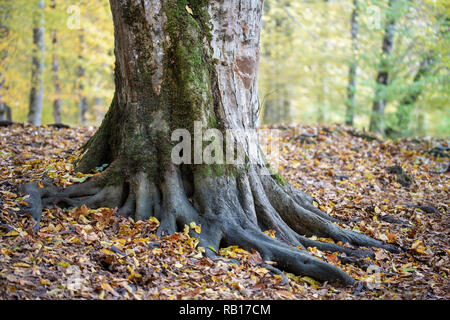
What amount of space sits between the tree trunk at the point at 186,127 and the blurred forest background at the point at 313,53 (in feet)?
15.1

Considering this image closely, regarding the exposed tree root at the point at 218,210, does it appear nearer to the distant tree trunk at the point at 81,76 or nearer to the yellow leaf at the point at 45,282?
the yellow leaf at the point at 45,282

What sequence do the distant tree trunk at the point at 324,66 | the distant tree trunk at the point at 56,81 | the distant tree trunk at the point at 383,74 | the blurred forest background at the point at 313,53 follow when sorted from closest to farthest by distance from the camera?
1. the blurred forest background at the point at 313,53
2. the distant tree trunk at the point at 383,74
3. the distant tree trunk at the point at 324,66
4. the distant tree trunk at the point at 56,81

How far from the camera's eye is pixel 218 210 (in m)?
4.38

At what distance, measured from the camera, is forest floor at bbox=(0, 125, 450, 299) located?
3.27 meters

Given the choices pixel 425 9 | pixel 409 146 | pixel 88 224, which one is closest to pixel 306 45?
pixel 425 9

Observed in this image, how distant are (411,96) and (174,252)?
1140cm

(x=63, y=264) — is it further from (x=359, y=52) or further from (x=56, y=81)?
(x=56, y=81)

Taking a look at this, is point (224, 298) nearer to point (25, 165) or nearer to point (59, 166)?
point (59, 166)

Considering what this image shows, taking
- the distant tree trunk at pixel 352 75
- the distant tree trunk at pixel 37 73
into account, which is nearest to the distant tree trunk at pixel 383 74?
the distant tree trunk at pixel 352 75

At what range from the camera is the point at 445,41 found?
26.7 feet

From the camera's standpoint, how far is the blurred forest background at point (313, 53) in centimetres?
1045

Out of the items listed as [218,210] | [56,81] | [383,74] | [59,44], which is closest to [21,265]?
[218,210]

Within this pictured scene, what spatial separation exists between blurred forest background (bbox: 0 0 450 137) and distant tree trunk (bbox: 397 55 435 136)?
0.04 meters
